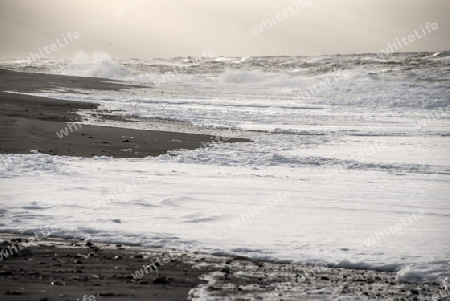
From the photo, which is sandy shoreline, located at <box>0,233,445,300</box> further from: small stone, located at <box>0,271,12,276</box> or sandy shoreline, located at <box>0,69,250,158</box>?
sandy shoreline, located at <box>0,69,250,158</box>

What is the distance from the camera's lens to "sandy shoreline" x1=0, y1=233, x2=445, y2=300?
166 inches

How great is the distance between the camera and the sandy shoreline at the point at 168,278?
4.23m

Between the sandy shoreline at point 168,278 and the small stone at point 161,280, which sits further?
the small stone at point 161,280

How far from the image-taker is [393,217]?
698 cm

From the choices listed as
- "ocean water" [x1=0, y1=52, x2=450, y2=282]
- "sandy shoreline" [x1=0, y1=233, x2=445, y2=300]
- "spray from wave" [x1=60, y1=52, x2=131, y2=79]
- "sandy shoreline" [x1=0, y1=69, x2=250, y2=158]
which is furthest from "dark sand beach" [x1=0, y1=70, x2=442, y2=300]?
"spray from wave" [x1=60, y1=52, x2=131, y2=79]

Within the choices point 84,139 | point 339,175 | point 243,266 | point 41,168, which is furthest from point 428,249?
point 84,139

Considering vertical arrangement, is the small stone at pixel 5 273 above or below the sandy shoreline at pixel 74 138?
below

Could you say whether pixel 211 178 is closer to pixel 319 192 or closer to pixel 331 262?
pixel 319 192

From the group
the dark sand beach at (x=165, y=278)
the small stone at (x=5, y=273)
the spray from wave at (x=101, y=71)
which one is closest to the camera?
the dark sand beach at (x=165, y=278)

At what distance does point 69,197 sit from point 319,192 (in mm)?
3574

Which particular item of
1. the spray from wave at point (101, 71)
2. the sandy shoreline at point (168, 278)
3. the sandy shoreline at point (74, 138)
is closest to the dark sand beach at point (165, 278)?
the sandy shoreline at point (168, 278)

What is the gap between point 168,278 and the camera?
4.60 metres

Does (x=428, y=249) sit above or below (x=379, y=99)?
below

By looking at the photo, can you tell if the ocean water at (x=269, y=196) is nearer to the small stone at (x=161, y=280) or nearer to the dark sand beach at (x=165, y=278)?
the dark sand beach at (x=165, y=278)
